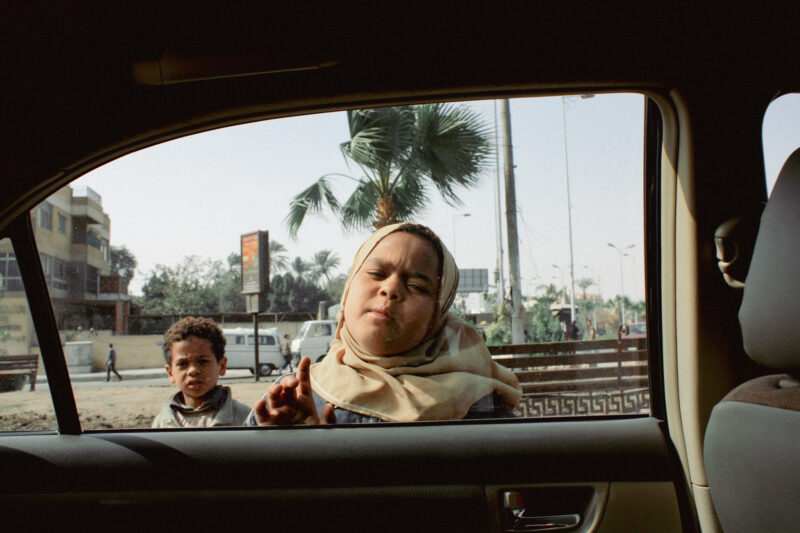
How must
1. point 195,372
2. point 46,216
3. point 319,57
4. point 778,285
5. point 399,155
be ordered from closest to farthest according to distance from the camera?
point 778,285 → point 319,57 → point 46,216 → point 195,372 → point 399,155

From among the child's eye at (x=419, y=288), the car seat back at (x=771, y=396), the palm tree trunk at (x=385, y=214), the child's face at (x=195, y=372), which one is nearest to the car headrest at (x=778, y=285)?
the car seat back at (x=771, y=396)

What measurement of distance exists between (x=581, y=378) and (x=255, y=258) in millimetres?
1015

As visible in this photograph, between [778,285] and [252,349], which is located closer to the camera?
[778,285]

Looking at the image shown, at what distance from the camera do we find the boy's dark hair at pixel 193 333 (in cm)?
188

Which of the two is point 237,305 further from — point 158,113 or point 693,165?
point 693,165

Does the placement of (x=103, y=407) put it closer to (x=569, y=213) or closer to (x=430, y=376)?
(x=430, y=376)

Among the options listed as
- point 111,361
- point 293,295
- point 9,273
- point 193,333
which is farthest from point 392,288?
point 9,273

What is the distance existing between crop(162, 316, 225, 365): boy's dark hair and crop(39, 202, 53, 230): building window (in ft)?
1.47

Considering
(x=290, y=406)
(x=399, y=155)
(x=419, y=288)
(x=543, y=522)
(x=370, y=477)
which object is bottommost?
(x=543, y=522)

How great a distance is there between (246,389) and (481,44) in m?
1.18

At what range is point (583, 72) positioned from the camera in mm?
1633

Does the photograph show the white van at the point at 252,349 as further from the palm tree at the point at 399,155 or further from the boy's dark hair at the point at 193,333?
the palm tree at the point at 399,155

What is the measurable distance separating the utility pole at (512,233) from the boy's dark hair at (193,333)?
874 mm

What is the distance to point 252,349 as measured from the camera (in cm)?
187
